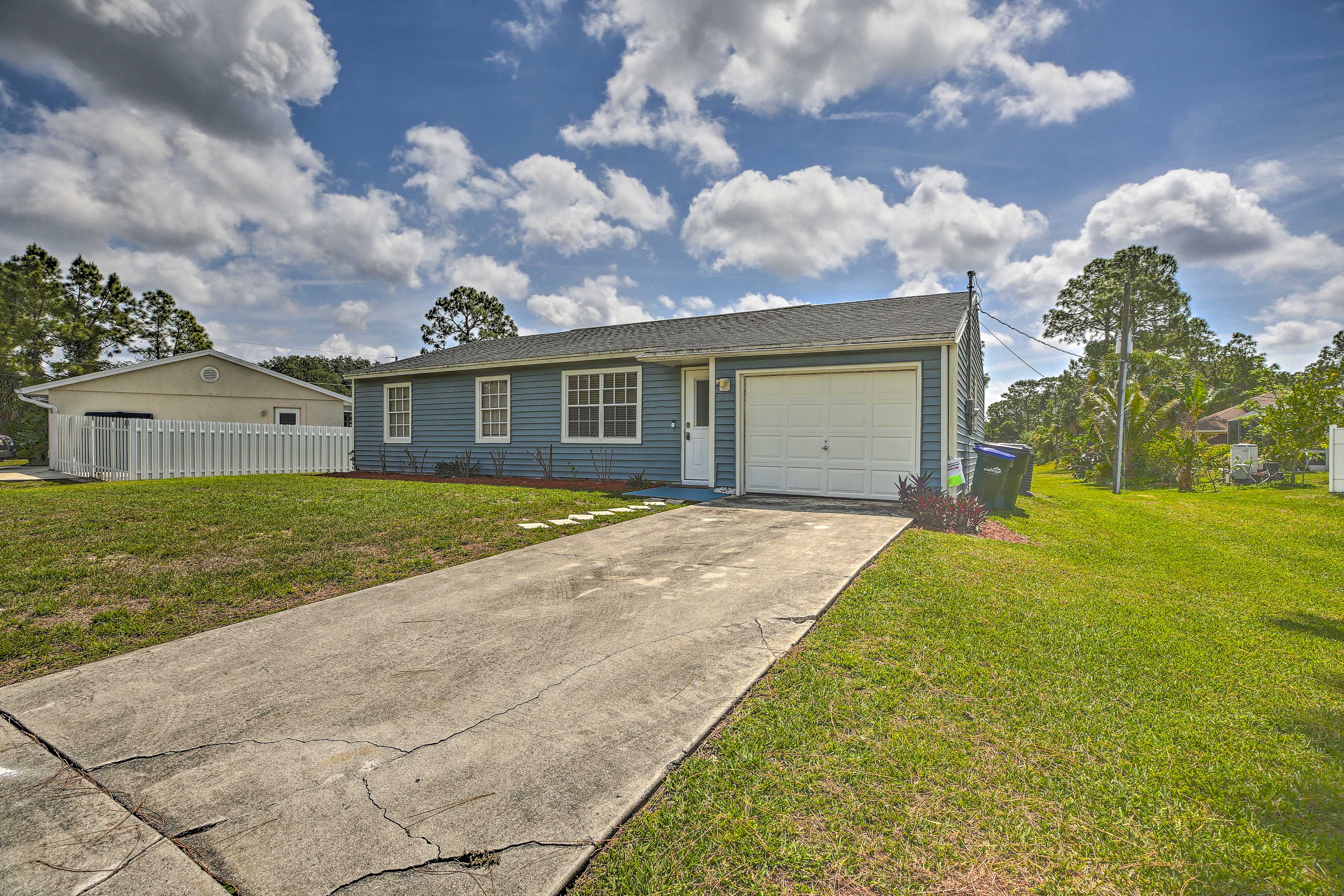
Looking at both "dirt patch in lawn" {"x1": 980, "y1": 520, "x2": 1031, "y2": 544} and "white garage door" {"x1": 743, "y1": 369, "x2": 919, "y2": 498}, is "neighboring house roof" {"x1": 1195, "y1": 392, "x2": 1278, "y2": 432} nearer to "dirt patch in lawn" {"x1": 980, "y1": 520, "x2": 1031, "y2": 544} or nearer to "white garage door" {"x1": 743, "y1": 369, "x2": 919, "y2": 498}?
"dirt patch in lawn" {"x1": 980, "y1": 520, "x2": 1031, "y2": 544}

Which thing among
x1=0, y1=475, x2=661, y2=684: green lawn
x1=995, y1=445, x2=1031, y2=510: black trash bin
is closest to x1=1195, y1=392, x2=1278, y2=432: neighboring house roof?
x1=995, y1=445, x2=1031, y2=510: black trash bin

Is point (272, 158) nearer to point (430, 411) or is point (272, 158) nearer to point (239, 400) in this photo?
point (430, 411)

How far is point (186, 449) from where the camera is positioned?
43.9 ft

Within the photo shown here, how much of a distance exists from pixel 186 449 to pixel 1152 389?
29.5m

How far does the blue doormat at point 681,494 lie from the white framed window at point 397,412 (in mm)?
7954

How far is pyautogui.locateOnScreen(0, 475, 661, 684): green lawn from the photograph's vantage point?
3.61m

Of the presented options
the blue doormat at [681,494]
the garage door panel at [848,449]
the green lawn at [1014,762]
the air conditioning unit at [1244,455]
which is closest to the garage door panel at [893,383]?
the garage door panel at [848,449]

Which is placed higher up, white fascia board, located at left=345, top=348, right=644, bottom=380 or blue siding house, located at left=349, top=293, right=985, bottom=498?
white fascia board, located at left=345, top=348, right=644, bottom=380

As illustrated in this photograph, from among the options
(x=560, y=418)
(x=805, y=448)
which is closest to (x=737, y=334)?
(x=805, y=448)

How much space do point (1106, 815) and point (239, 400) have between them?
24425 millimetres

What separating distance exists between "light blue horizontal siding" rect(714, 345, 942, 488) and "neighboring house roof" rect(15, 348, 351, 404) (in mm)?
16576

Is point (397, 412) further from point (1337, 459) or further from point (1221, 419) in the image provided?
point (1221, 419)

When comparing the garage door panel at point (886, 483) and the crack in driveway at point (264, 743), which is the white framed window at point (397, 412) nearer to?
the garage door panel at point (886, 483)

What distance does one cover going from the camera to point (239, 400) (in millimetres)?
19625
